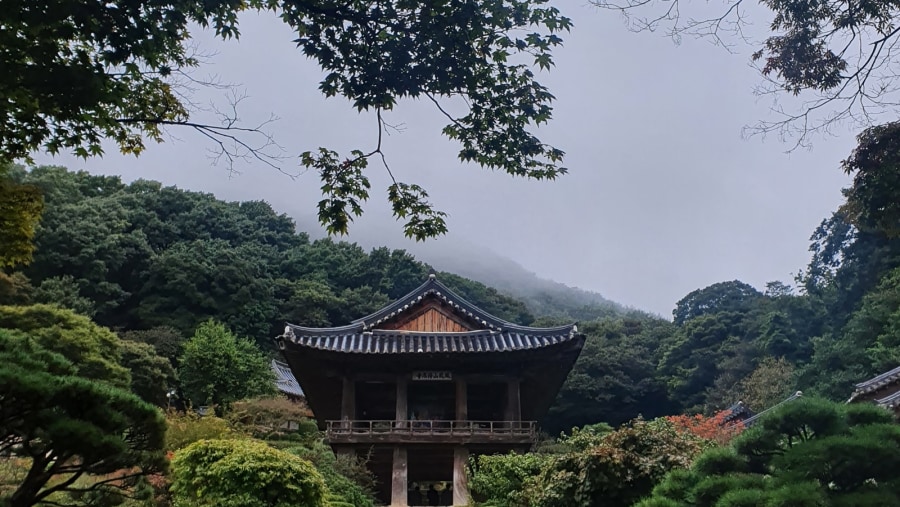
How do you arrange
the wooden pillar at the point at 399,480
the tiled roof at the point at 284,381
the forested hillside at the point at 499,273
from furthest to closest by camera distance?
the forested hillside at the point at 499,273, the tiled roof at the point at 284,381, the wooden pillar at the point at 399,480

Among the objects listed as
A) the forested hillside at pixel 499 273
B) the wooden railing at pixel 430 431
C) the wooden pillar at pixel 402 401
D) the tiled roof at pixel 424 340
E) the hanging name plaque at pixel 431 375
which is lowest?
the wooden railing at pixel 430 431

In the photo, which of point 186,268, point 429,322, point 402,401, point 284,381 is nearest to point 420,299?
point 429,322

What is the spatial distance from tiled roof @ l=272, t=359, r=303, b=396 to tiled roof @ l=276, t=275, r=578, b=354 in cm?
1619

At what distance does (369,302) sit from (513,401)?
30709 millimetres

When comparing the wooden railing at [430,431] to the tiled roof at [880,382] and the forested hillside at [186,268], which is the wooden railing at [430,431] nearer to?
the tiled roof at [880,382]

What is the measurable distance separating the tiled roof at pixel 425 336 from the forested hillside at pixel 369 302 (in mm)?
17469

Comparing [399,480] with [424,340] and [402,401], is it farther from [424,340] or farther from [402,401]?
[424,340]

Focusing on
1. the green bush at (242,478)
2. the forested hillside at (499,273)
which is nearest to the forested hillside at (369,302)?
the green bush at (242,478)

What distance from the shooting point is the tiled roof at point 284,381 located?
34.5m

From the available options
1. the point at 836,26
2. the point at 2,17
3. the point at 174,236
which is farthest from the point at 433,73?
the point at 174,236

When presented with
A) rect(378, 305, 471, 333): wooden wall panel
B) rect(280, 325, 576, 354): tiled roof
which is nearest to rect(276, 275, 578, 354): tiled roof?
rect(280, 325, 576, 354): tiled roof

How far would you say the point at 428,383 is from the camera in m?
18.5

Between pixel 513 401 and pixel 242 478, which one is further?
pixel 513 401

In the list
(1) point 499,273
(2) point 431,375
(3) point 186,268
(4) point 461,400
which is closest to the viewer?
(4) point 461,400
